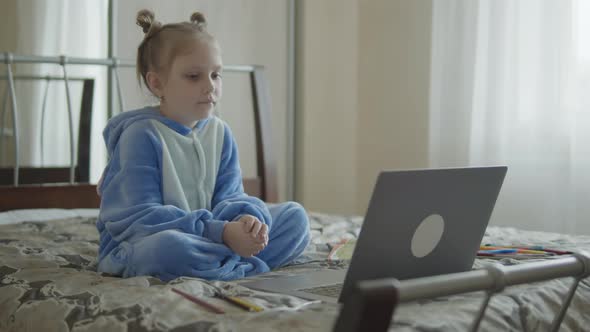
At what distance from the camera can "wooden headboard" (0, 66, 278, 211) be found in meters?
2.41

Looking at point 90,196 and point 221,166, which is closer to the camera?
point 221,166

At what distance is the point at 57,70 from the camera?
9.03ft

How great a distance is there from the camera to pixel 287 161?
3.58m

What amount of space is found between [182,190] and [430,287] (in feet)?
2.52

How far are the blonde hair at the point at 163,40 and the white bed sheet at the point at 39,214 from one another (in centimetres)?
85

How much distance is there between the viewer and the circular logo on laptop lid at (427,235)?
1086 mm

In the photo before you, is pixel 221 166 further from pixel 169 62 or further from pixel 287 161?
pixel 287 161

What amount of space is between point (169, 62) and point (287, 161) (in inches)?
82.9

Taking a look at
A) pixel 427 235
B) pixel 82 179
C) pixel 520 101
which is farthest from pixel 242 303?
pixel 520 101

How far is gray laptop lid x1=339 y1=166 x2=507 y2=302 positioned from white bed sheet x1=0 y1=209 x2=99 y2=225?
142 centimetres

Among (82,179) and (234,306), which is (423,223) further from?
(82,179)

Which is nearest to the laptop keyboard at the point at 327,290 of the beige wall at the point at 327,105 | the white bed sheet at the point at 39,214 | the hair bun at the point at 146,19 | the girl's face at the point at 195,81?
the girl's face at the point at 195,81

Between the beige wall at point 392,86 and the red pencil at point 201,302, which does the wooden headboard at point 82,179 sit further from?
the red pencil at point 201,302

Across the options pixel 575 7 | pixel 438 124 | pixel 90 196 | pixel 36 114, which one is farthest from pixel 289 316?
pixel 438 124
